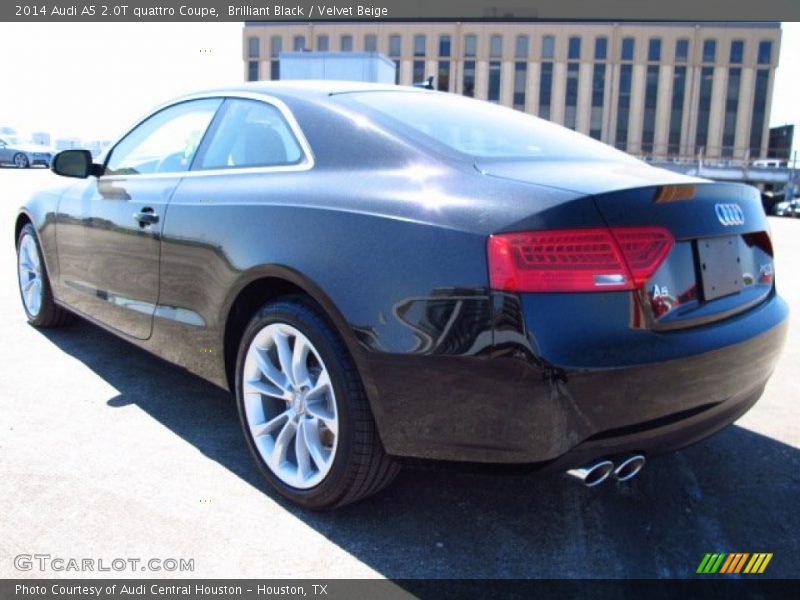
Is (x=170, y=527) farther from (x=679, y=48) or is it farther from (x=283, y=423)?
(x=679, y=48)

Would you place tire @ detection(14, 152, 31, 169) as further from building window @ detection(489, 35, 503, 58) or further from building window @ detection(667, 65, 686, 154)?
building window @ detection(667, 65, 686, 154)

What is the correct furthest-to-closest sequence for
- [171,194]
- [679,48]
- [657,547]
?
[679,48] < [171,194] < [657,547]

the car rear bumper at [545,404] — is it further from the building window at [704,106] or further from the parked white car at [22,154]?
the building window at [704,106]

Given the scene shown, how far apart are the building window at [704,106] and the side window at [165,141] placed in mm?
84289

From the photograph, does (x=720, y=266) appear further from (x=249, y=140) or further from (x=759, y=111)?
(x=759, y=111)

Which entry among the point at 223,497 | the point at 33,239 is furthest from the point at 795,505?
the point at 33,239

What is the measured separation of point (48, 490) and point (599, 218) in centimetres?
223

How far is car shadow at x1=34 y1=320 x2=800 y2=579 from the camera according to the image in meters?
2.29

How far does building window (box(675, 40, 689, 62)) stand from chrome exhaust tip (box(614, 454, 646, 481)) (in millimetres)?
87597

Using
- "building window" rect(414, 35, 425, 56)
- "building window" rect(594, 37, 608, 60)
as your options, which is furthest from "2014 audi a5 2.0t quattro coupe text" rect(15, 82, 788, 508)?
"building window" rect(594, 37, 608, 60)

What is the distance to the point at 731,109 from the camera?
260ft

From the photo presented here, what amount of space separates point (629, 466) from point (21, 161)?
3417cm

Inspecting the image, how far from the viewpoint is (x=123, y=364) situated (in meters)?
4.20

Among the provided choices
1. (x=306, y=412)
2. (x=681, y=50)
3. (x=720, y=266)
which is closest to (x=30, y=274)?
(x=306, y=412)
